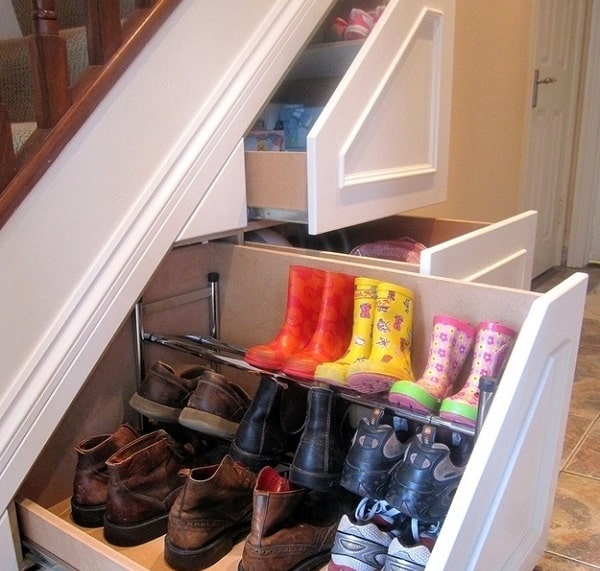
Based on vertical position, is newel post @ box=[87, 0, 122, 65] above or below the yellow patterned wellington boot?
above

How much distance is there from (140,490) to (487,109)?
2108 millimetres

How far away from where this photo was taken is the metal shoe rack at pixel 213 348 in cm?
97

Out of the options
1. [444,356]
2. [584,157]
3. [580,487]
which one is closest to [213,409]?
[444,356]

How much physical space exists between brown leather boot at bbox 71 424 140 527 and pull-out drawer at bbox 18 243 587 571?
0.02m

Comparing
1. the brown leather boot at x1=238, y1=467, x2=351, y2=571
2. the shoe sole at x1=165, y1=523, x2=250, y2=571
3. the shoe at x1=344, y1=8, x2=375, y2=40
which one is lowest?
the shoe sole at x1=165, y1=523, x2=250, y2=571

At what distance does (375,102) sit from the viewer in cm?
124

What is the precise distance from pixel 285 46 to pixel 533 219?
0.72m

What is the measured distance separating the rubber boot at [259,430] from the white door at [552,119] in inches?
88.3

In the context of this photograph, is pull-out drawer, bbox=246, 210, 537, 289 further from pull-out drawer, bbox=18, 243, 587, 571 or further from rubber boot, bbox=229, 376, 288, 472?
rubber boot, bbox=229, 376, 288, 472

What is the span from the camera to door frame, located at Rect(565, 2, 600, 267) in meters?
3.31

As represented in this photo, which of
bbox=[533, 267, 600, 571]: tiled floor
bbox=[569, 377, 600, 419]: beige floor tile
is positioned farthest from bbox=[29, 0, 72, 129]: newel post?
bbox=[569, 377, 600, 419]: beige floor tile

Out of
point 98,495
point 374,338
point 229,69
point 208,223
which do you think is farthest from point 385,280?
point 98,495

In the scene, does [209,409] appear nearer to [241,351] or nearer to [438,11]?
[241,351]

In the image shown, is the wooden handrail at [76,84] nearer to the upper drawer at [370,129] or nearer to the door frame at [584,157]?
the upper drawer at [370,129]
